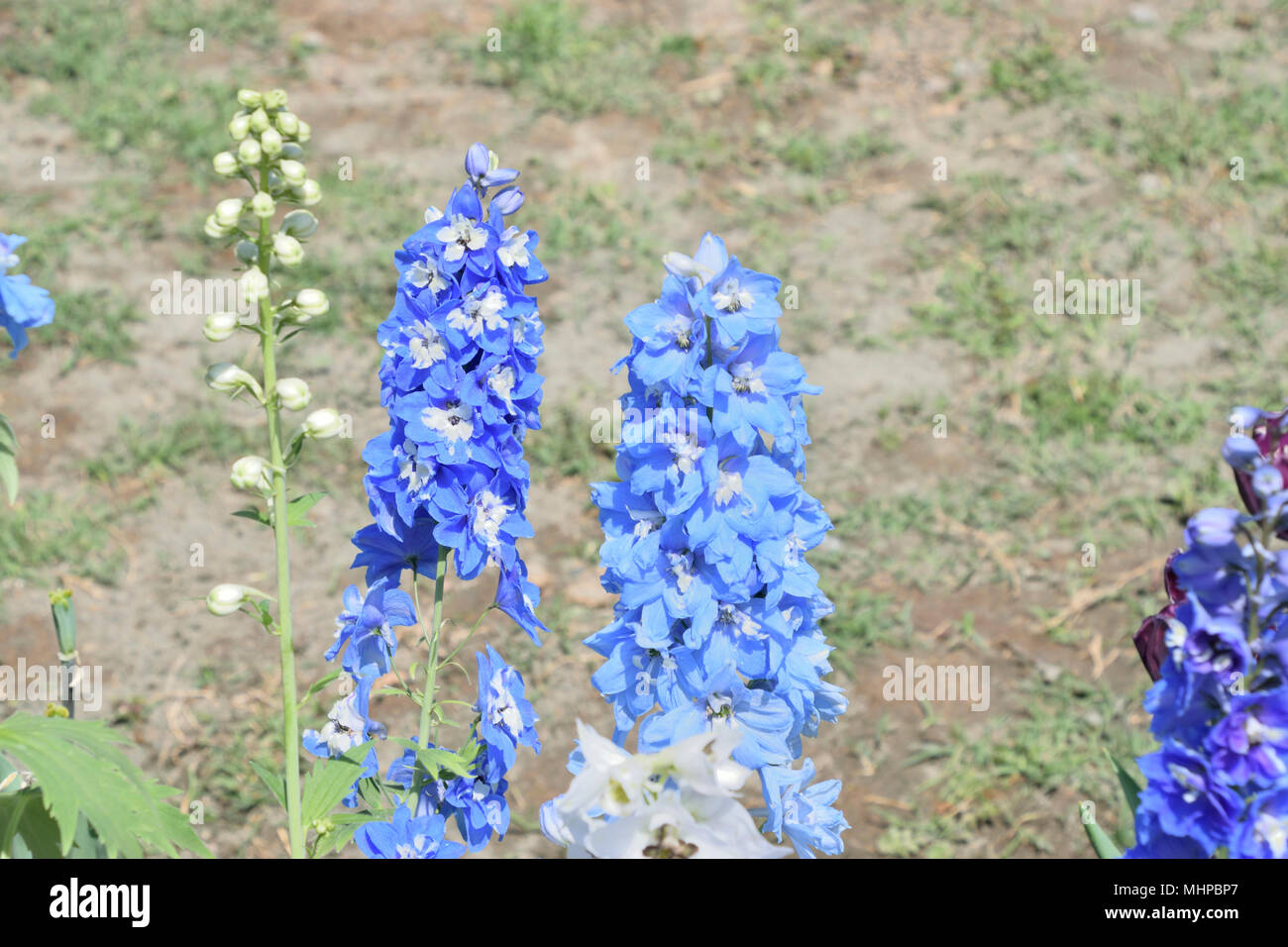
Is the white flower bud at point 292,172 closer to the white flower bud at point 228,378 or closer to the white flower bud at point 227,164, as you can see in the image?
the white flower bud at point 227,164

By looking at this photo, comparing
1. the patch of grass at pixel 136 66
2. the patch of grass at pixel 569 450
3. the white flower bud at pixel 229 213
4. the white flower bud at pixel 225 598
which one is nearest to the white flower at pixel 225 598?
the white flower bud at pixel 225 598

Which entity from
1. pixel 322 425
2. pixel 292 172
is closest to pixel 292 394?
pixel 322 425

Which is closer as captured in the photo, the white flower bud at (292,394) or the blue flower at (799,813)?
the white flower bud at (292,394)

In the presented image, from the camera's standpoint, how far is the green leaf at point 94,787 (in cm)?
185

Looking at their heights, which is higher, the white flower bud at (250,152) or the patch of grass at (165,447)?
the patch of grass at (165,447)

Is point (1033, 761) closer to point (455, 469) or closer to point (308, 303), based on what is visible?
point (455, 469)

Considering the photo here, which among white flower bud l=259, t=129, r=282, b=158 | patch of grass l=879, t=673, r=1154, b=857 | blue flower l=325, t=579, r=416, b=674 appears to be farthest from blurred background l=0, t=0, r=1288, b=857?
white flower bud l=259, t=129, r=282, b=158

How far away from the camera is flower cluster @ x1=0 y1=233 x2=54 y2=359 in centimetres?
193

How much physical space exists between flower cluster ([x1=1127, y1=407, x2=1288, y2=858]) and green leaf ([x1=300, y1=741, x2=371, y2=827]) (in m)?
1.27

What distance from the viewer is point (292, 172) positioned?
2176 mm

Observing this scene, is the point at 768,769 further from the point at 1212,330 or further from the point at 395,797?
the point at 1212,330

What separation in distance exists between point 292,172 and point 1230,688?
1537 mm

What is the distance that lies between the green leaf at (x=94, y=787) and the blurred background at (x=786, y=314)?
2.13 metres
